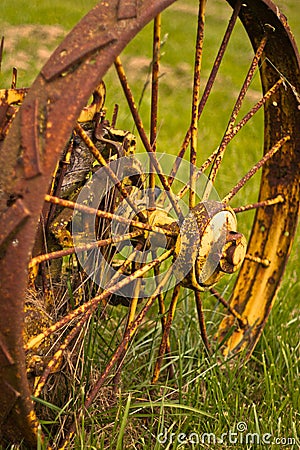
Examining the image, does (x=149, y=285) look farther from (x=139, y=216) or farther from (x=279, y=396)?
(x=279, y=396)

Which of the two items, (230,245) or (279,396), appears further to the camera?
(279,396)

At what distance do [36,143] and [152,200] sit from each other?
0.64 m

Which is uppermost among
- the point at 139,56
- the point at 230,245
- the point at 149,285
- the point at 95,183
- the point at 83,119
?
the point at 139,56

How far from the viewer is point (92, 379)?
1854 millimetres

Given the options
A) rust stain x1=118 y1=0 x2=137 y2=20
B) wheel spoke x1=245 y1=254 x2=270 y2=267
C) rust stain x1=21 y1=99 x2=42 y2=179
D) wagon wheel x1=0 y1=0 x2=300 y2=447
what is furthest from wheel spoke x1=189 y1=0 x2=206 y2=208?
rust stain x1=21 y1=99 x2=42 y2=179

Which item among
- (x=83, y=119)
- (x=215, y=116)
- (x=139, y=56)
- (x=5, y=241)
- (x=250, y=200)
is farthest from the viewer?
(x=139, y=56)

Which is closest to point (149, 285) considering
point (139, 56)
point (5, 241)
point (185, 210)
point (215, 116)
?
point (185, 210)

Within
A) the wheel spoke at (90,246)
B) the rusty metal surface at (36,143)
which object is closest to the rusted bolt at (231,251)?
the wheel spoke at (90,246)

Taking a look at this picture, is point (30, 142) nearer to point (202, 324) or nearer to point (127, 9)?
point (127, 9)

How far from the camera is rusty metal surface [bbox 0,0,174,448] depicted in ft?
4.25

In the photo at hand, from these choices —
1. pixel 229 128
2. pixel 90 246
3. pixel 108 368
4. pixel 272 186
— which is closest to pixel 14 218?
pixel 90 246

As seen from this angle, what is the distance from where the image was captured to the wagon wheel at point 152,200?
Result: 1.31m

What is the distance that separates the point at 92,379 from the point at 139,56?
11.3 ft

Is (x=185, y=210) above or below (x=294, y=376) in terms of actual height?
above
